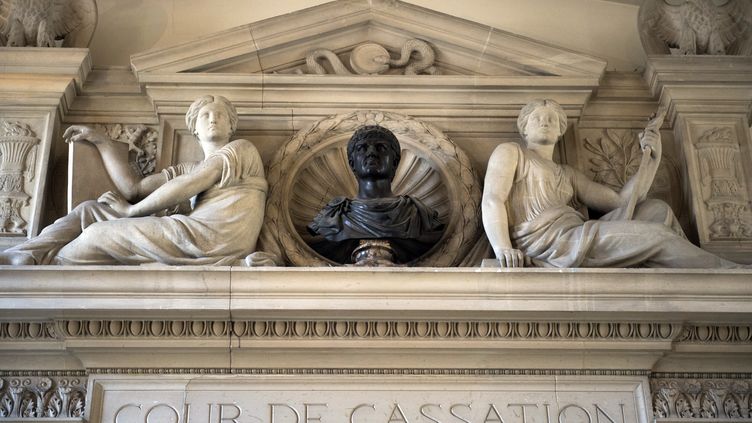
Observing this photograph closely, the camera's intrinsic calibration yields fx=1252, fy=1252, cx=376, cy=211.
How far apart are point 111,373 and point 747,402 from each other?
4.04 meters

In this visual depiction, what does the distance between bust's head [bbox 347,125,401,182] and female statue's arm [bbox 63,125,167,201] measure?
4.51 ft

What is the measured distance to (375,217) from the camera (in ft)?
27.9

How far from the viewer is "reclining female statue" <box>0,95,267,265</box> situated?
8.21 meters

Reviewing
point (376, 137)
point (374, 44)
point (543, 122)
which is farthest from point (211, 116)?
point (543, 122)

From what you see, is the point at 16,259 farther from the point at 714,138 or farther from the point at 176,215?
the point at 714,138

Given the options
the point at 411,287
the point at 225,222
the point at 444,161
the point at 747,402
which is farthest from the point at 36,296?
the point at 747,402

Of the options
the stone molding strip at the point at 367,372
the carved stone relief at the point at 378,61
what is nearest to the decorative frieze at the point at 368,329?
the stone molding strip at the point at 367,372

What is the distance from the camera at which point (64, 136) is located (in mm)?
8977

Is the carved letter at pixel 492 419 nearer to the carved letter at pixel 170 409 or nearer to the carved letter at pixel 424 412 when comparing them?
the carved letter at pixel 424 412

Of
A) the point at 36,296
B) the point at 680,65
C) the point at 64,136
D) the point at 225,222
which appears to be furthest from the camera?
the point at 680,65

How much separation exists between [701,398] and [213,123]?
150 inches

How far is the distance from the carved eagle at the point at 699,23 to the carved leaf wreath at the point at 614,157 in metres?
0.95

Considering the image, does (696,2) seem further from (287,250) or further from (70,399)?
(70,399)

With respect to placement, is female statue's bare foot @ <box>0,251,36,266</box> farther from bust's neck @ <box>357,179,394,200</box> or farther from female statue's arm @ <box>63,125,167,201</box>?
bust's neck @ <box>357,179,394,200</box>
